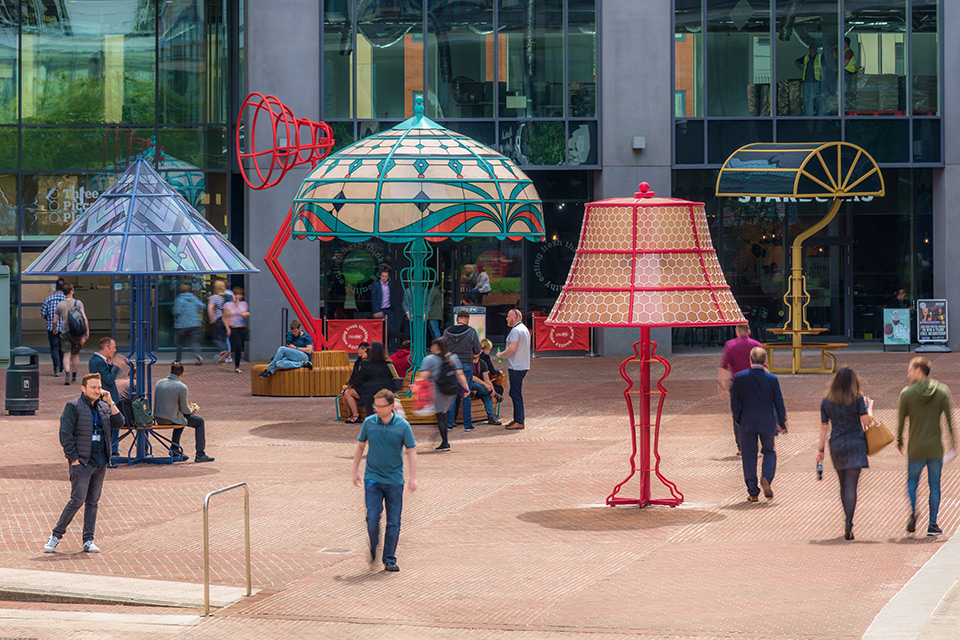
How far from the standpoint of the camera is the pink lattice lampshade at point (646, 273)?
45.5 ft

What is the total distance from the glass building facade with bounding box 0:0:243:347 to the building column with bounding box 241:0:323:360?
1949 millimetres

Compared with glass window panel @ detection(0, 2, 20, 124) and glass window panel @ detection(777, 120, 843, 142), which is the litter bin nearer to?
glass window panel @ detection(0, 2, 20, 124)

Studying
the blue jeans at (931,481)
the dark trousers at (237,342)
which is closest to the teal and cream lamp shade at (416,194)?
the dark trousers at (237,342)

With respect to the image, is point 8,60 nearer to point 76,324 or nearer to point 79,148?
point 79,148

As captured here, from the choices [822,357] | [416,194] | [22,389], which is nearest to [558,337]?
[822,357]

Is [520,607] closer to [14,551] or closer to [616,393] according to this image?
[14,551]

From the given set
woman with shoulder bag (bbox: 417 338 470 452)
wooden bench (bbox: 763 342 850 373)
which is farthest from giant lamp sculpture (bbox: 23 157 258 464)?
wooden bench (bbox: 763 342 850 373)

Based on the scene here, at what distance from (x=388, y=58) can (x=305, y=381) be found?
9.47 metres

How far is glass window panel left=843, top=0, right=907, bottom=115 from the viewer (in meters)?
31.0

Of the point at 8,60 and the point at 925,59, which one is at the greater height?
the point at 8,60

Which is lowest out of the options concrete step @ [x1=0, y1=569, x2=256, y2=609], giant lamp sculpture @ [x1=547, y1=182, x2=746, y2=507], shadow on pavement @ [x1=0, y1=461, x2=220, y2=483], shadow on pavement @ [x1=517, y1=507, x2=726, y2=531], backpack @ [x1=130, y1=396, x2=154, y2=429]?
concrete step @ [x1=0, y1=569, x2=256, y2=609]

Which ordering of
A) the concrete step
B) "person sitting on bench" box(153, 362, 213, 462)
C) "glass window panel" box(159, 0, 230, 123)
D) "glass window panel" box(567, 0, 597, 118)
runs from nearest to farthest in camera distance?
the concrete step → "person sitting on bench" box(153, 362, 213, 462) → "glass window panel" box(567, 0, 597, 118) → "glass window panel" box(159, 0, 230, 123)

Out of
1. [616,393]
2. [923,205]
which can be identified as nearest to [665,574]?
[616,393]

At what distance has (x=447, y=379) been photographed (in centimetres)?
1773
